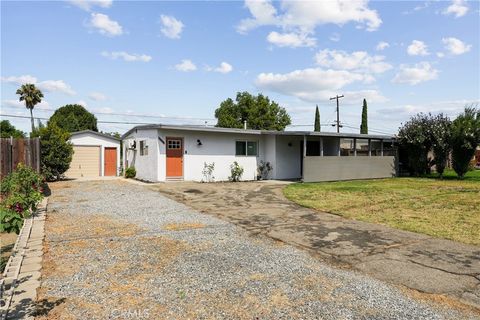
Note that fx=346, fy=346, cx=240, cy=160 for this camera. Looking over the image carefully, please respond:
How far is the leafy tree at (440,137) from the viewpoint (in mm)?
19797

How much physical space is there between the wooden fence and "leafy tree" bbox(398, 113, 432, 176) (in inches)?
766

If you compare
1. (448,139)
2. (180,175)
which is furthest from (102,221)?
(448,139)

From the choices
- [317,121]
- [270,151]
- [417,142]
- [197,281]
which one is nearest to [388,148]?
[417,142]

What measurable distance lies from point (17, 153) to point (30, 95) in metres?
31.9

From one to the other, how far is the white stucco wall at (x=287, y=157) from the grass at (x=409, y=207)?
4536mm

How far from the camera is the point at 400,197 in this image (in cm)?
1221

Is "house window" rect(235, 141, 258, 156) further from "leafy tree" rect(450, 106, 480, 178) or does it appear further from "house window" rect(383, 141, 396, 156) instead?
"leafy tree" rect(450, 106, 480, 178)

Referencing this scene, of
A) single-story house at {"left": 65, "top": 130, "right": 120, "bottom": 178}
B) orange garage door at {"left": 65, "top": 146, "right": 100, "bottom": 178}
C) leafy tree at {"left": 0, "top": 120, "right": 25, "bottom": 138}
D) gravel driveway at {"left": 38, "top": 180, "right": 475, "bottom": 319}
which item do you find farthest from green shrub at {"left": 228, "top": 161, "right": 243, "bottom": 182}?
leafy tree at {"left": 0, "top": 120, "right": 25, "bottom": 138}

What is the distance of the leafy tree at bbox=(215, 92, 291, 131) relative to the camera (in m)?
49.3

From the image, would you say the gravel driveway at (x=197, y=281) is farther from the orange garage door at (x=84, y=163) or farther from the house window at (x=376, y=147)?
the house window at (x=376, y=147)

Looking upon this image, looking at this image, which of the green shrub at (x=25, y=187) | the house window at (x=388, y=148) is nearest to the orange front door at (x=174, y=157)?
the green shrub at (x=25, y=187)

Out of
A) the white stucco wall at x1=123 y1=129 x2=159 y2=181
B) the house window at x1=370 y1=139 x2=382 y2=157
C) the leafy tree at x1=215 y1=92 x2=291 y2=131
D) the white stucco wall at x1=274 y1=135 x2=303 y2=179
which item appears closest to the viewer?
the white stucco wall at x1=123 y1=129 x2=159 y2=181

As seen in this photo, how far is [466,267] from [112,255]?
202 inches

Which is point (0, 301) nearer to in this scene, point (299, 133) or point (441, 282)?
point (441, 282)
